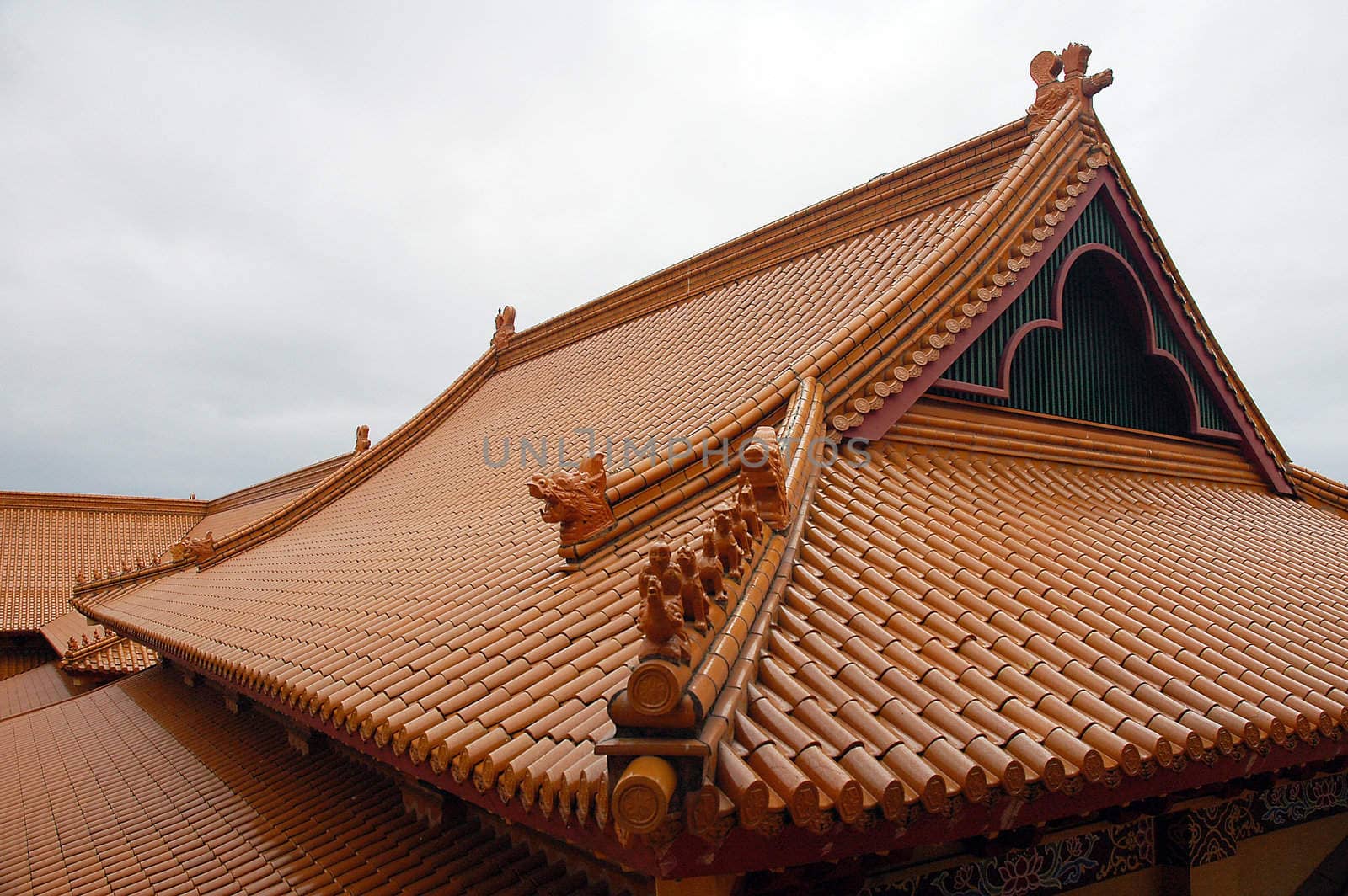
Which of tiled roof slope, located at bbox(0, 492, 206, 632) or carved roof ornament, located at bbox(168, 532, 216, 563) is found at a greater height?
tiled roof slope, located at bbox(0, 492, 206, 632)

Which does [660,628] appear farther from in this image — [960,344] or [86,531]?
[86,531]

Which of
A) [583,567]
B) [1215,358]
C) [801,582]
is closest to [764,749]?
[801,582]

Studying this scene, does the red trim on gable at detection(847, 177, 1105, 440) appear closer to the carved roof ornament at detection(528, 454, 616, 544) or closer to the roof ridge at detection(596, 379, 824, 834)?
the roof ridge at detection(596, 379, 824, 834)

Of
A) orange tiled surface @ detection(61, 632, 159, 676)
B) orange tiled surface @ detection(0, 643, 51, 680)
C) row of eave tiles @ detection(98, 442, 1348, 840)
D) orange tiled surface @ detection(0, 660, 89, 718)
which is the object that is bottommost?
row of eave tiles @ detection(98, 442, 1348, 840)

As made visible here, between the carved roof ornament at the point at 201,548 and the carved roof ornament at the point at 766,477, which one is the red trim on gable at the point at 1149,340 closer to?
the carved roof ornament at the point at 766,477

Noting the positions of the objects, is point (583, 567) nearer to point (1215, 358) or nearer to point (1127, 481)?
point (1127, 481)

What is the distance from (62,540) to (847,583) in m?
29.6

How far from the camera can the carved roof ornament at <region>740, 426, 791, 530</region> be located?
12.0 ft

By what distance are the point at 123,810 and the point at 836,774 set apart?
6785mm

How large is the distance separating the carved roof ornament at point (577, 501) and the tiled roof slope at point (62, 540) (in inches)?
917

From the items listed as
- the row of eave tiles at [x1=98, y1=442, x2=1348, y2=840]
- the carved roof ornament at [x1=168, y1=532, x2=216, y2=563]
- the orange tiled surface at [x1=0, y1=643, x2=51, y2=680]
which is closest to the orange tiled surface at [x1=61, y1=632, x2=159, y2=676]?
the carved roof ornament at [x1=168, y1=532, x2=216, y2=563]

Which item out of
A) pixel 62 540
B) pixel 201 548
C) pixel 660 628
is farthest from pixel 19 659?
pixel 660 628

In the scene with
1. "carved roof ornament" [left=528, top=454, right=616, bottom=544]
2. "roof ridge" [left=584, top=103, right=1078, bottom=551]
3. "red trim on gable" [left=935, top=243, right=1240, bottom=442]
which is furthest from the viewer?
"red trim on gable" [left=935, top=243, right=1240, bottom=442]

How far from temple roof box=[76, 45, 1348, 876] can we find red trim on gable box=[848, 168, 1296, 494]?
3cm
